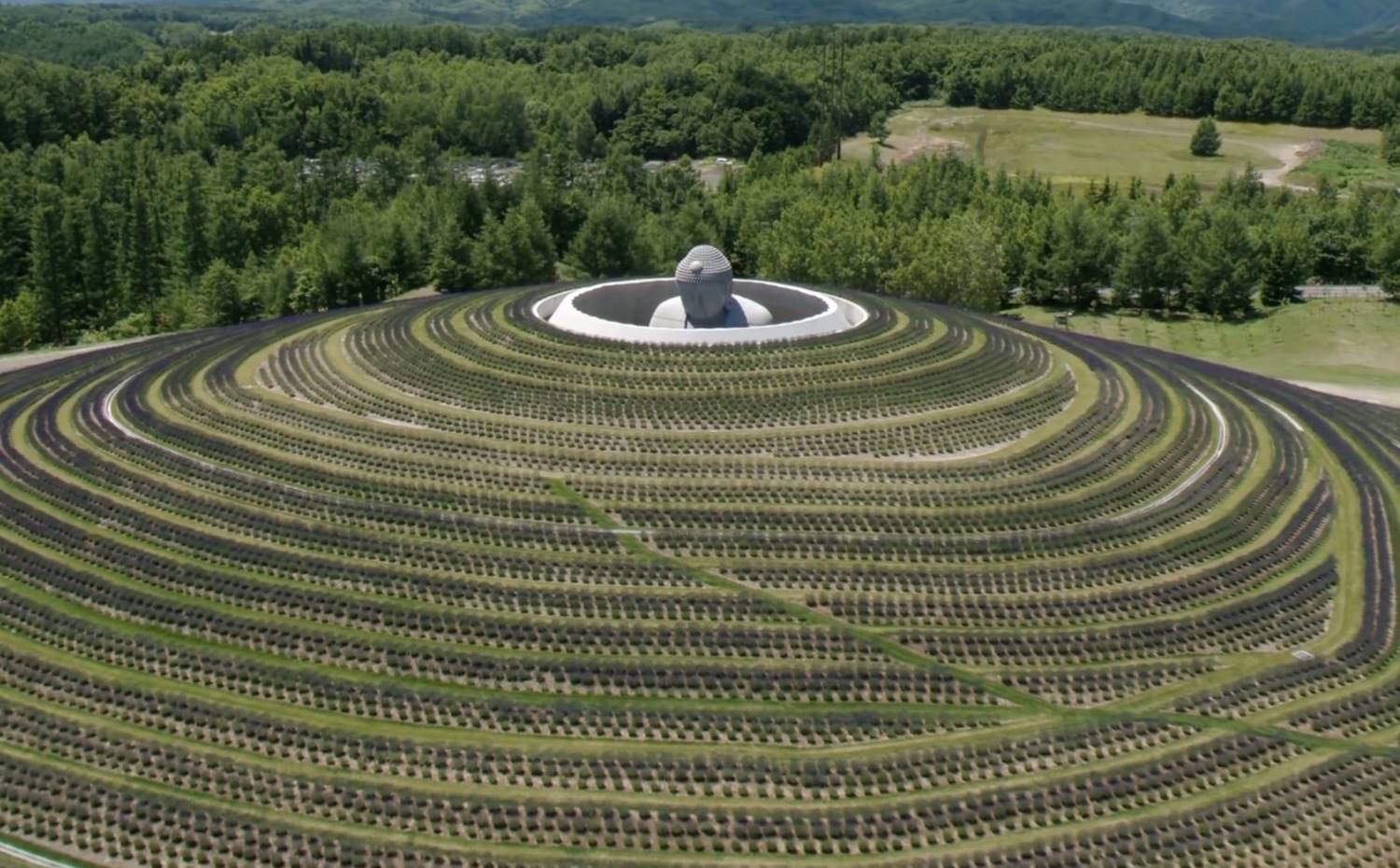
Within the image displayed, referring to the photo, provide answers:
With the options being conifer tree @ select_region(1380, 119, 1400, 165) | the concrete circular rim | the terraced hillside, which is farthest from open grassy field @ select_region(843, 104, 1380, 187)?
the terraced hillside

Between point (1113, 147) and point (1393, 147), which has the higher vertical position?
point (1393, 147)

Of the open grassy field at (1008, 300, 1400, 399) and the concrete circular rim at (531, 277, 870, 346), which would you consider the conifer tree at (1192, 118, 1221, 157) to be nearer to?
the open grassy field at (1008, 300, 1400, 399)

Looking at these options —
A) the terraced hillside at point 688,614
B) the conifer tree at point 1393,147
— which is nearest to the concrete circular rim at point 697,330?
the terraced hillside at point 688,614

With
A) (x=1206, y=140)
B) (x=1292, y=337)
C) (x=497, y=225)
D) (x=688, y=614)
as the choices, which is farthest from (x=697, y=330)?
(x=1206, y=140)

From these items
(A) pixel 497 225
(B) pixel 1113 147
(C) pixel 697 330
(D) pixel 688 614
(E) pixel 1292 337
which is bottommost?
(D) pixel 688 614

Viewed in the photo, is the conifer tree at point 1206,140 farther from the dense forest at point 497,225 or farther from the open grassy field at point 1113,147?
the dense forest at point 497,225

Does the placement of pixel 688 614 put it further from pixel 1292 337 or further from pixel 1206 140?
pixel 1206 140
